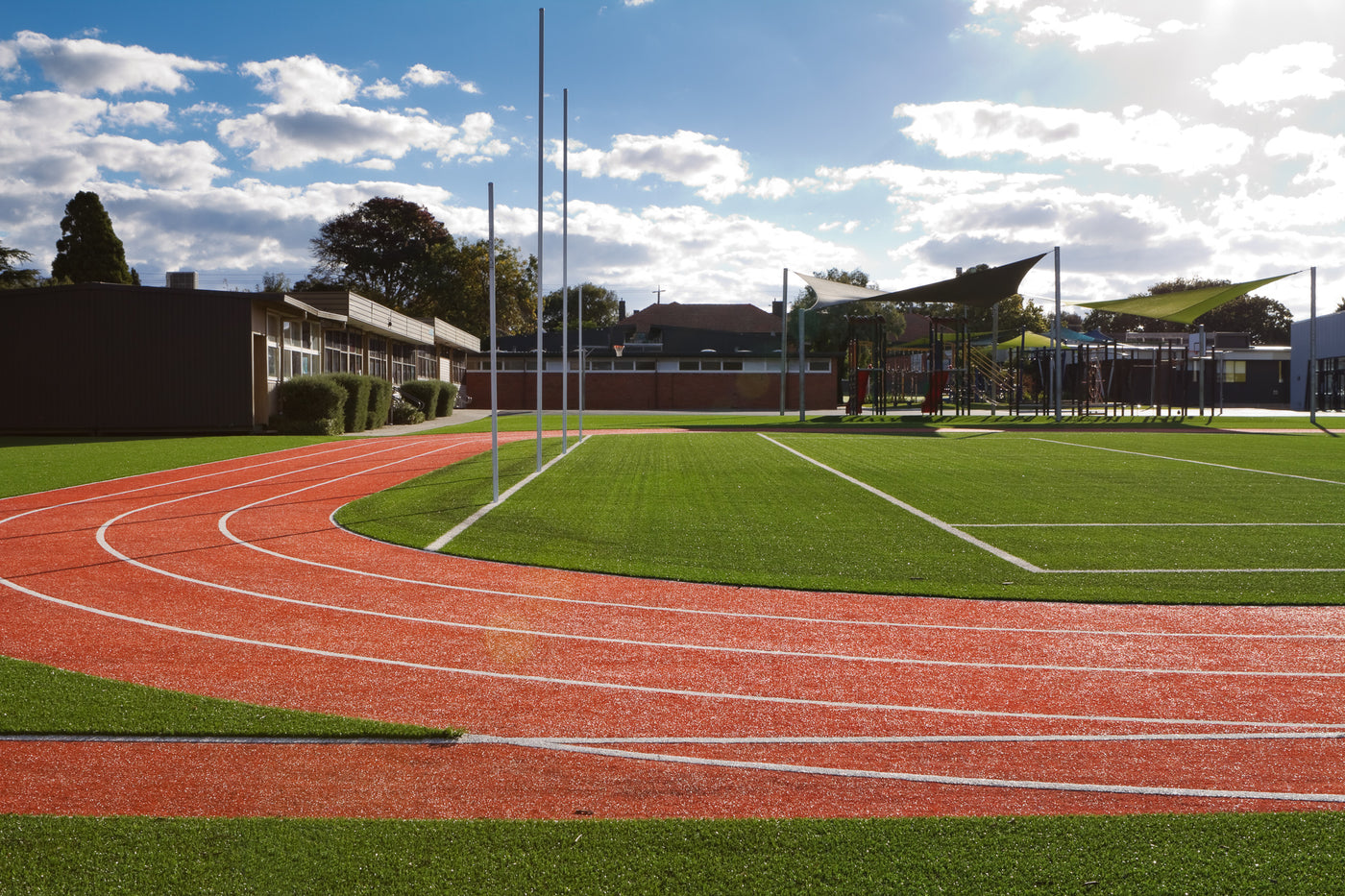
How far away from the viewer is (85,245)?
164 ft

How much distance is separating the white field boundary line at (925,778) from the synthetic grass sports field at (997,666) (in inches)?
1.5

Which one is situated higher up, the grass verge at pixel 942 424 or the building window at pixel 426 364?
the building window at pixel 426 364

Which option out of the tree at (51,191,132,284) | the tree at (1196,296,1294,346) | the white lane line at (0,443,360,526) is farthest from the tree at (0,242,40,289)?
the tree at (1196,296,1294,346)

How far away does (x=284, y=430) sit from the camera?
90.4 ft

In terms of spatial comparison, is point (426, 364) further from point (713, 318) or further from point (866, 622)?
point (866, 622)

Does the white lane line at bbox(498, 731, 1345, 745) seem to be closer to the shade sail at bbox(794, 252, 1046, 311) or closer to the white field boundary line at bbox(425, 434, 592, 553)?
the white field boundary line at bbox(425, 434, 592, 553)

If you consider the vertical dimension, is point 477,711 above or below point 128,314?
below

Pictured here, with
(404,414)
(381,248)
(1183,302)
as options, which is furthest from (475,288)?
(1183,302)

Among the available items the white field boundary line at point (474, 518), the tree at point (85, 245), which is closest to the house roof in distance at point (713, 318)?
the tree at point (85, 245)

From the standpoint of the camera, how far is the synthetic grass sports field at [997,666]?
369cm

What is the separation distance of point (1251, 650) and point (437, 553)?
20.8ft

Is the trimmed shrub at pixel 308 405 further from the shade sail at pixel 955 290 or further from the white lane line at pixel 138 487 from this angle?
the shade sail at pixel 955 290

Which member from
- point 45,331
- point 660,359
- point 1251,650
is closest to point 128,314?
point 45,331

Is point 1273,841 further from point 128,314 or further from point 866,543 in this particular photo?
point 128,314
